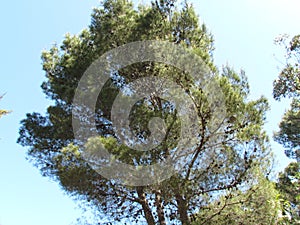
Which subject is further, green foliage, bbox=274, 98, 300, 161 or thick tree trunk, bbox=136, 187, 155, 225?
green foliage, bbox=274, 98, 300, 161

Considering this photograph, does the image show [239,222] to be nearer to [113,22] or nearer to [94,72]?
[94,72]

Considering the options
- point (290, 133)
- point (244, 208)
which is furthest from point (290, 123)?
point (244, 208)

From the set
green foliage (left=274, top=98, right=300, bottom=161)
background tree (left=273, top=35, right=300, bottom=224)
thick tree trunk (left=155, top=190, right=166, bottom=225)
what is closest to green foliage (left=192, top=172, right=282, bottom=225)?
thick tree trunk (left=155, top=190, right=166, bottom=225)

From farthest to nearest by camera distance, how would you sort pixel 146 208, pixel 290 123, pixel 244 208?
pixel 290 123 → pixel 146 208 → pixel 244 208

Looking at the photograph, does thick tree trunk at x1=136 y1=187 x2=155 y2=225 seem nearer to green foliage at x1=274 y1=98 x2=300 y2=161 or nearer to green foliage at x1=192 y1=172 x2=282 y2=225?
green foliage at x1=192 y1=172 x2=282 y2=225

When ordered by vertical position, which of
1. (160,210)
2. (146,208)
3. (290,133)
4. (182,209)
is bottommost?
(182,209)

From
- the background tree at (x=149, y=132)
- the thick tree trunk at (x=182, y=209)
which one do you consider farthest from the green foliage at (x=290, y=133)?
the thick tree trunk at (x=182, y=209)

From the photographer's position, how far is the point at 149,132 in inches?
234

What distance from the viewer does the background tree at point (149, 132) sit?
563 centimetres

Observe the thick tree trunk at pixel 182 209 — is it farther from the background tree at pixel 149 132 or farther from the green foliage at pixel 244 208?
the green foliage at pixel 244 208

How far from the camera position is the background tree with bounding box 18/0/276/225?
563 centimetres

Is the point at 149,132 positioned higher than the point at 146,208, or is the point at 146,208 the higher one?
the point at 149,132

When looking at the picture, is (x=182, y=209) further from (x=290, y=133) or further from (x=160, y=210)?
(x=290, y=133)

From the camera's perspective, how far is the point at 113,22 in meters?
6.90
